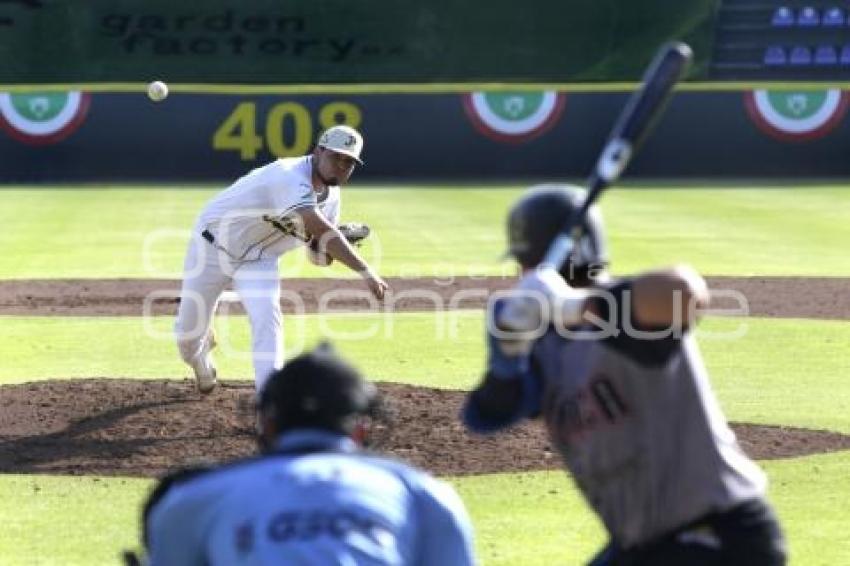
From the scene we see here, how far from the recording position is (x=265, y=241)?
10.8 metres

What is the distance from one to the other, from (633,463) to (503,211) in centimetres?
2110

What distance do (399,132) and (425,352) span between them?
1826 centimetres

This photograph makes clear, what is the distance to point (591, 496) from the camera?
15.9 feet

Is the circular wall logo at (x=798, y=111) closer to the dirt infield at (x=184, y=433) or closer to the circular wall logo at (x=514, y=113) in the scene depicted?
the circular wall logo at (x=514, y=113)

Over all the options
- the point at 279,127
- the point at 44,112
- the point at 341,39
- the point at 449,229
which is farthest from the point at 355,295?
the point at 341,39

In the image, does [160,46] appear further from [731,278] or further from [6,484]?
[6,484]

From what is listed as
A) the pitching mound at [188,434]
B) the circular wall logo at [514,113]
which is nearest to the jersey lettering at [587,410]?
the pitching mound at [188,434]

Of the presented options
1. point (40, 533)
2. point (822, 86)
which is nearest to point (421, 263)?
point (40, 533)

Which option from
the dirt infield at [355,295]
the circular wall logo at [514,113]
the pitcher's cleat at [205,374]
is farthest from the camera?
the circular wall logo at [514,113]

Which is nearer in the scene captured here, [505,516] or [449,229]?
[505,516]

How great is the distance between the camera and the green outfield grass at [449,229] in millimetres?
20047

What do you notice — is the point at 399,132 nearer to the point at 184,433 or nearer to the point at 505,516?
the point at 184,433

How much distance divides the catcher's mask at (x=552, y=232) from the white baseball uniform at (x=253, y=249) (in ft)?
17.4

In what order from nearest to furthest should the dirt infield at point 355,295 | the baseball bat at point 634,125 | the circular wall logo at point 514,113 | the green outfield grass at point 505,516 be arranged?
the baseball bat at point 634,125 < the green outfield grass at point 505,516 < the dirt infield at point 355,295 < the circular wall logo at point 514,113
